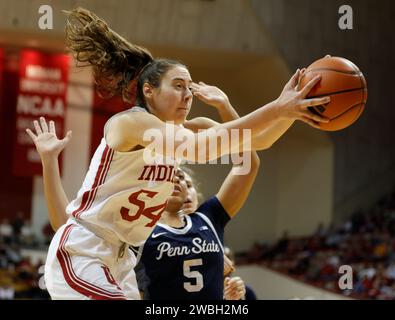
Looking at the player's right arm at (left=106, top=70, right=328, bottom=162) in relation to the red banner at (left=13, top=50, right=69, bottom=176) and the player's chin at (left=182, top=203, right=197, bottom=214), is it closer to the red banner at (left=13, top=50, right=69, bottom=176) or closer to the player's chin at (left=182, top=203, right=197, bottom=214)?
the player's chin at (left=182, top=203, right=197, bottom=214)

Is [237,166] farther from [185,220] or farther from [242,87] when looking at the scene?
[242,87]

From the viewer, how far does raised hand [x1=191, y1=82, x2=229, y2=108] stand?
11.8 ft

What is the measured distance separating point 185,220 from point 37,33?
377 inches

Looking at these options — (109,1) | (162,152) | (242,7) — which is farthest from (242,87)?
(162,152)

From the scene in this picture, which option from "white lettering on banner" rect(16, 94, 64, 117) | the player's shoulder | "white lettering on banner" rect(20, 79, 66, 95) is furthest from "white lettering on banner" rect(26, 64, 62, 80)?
the player's shoulder

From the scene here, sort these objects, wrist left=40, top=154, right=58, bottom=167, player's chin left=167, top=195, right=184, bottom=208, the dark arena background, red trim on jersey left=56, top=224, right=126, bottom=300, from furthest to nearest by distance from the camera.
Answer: the dark arena background
player's chin left=167, top=195, right=184, bottom=208
wrist left=40, top=154, right=58, bottom=167
red trim on jersey left=56, top=224, right=126, bottom=300

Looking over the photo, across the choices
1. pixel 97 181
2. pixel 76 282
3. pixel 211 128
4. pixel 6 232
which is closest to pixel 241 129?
pixel 211 128

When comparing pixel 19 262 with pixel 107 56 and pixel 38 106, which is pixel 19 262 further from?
pixel 107 56

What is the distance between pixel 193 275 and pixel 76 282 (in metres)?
0.80

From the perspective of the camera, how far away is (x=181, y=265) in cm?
373

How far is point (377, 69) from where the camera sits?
1540 centimetres

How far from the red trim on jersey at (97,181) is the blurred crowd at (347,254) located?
8.71 metres

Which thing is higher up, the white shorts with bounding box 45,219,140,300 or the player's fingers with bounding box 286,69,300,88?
the player's fingers with bounding box 286,69,300,88

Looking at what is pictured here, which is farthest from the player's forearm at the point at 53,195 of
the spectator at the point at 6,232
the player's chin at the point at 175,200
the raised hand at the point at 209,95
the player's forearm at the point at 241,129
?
the spectator at the point at 6,232
